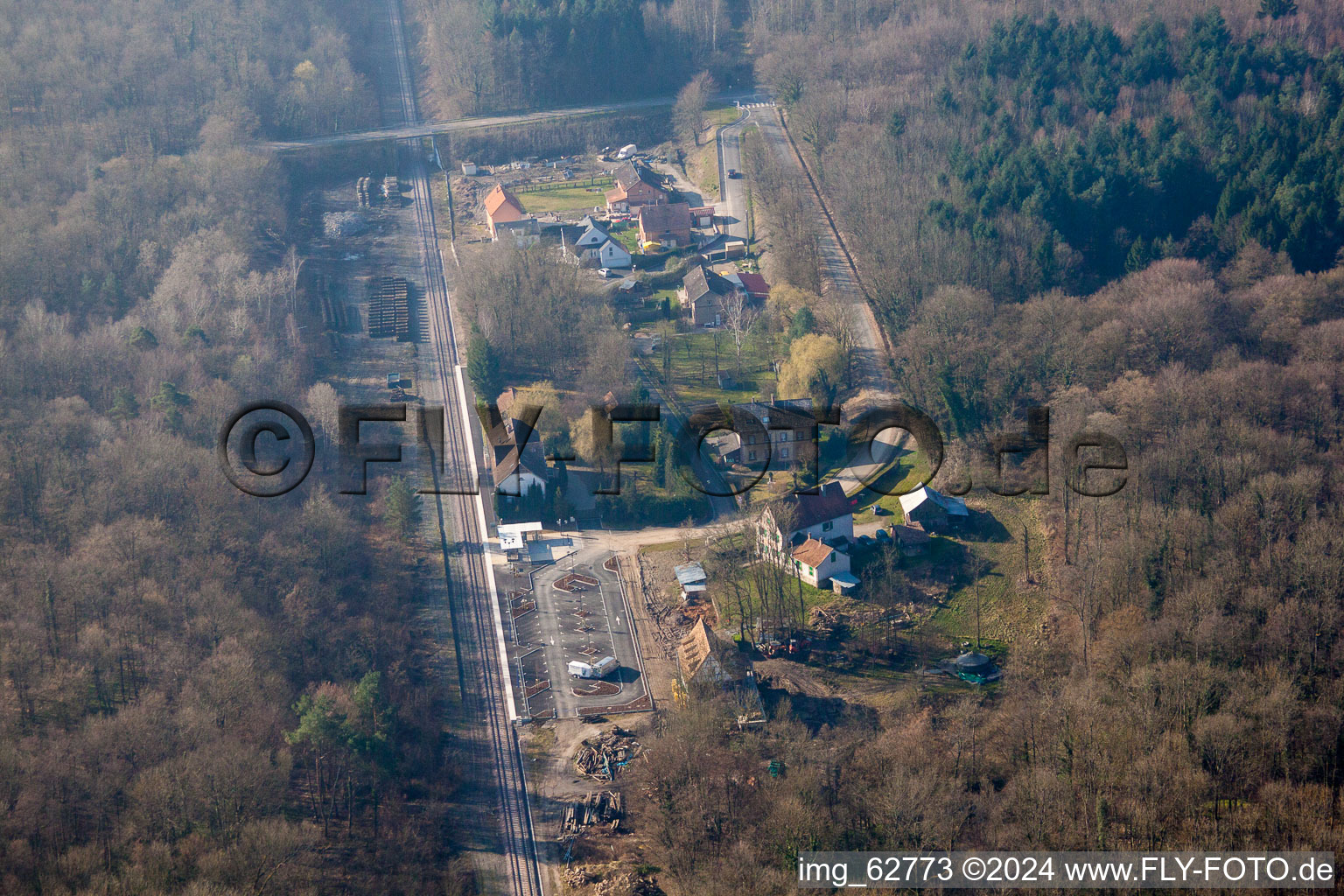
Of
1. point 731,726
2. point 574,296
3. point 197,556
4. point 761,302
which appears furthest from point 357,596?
point 761,302

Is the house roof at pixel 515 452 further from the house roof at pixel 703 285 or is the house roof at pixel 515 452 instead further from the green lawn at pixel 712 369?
the house roof at pixel 703 285

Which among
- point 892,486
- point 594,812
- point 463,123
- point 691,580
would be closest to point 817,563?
point 691,580

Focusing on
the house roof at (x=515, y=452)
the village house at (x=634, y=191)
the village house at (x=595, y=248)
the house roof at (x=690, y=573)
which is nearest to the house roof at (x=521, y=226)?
the village house at (x=595, y=248)

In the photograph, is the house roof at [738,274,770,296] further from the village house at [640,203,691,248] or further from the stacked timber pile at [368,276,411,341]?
the stacked timber pile at [368,276,411,341]

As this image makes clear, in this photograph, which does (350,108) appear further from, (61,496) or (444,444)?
(61,496)

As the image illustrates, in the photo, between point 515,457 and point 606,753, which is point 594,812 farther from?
point 515,457
